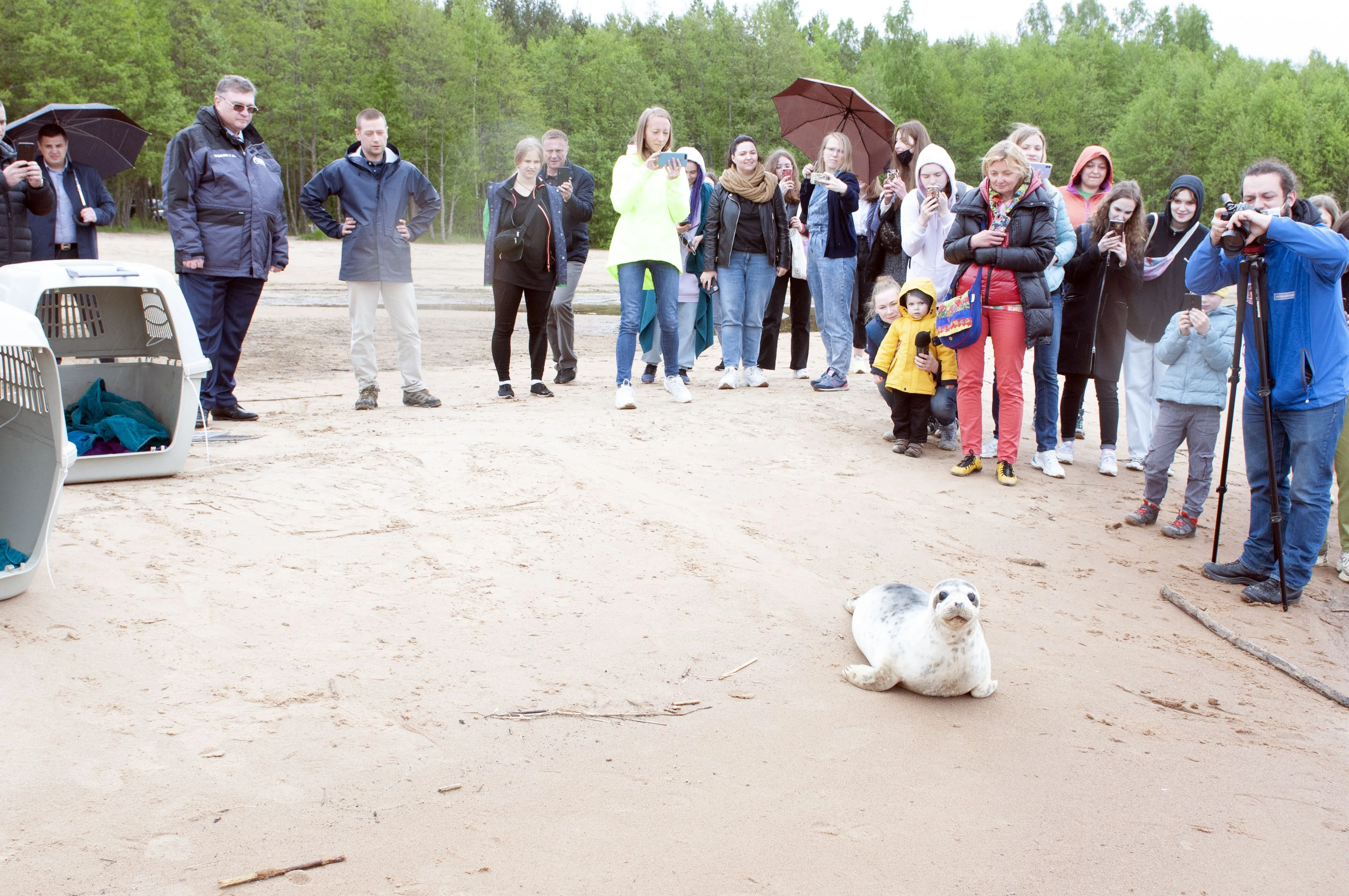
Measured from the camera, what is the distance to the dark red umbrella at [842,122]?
9.14m

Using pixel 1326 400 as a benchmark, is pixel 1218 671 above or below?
below

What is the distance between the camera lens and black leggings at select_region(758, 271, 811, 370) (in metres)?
9.66

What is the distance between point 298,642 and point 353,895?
4.77 feet

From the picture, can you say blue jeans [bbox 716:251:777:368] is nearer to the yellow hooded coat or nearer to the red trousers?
the yellow hooded coat

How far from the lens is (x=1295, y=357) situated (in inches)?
190

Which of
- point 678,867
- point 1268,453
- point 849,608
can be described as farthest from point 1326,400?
point 678,867

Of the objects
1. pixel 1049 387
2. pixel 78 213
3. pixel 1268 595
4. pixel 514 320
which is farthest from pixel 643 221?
pixel 1268 595

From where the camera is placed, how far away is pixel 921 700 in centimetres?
372

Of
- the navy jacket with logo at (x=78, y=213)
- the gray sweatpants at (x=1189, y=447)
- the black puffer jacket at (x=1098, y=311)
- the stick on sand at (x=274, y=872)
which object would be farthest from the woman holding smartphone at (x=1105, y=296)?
the navy jacket with logo at (x=78, y=213)

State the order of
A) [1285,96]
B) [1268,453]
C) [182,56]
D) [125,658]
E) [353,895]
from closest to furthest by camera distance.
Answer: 1. [353,895]
2. [125,658]
3. [1268,453]
4. [182,56]
5. [1285,96]

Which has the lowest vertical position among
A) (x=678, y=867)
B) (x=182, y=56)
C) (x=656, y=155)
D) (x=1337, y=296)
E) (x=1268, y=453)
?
(x=678, y=867)

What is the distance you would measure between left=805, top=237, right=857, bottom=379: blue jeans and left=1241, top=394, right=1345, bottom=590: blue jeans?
4.06m

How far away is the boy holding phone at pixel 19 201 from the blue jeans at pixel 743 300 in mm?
4956

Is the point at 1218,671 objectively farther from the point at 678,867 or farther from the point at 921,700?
the point at 678,867
